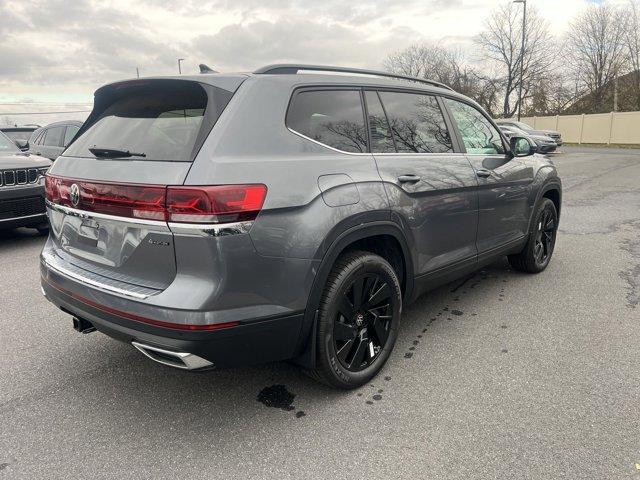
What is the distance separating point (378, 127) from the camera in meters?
3.11

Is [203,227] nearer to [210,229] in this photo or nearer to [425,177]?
[210,229]

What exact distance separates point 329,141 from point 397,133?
27.3 inches

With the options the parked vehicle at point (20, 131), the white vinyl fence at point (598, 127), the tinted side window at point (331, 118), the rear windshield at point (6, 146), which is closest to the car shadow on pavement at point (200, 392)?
the tinted side window at point (331, 118)

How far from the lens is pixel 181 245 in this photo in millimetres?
2213

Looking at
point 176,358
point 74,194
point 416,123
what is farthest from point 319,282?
point 416,123

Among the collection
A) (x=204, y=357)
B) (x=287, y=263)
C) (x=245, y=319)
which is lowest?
(x=204, y=357)

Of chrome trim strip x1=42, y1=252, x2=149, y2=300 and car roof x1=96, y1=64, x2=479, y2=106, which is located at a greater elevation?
car roof x1=96, y1=64, x2=479, y2=106

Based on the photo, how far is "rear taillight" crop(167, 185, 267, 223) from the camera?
2.16 metres

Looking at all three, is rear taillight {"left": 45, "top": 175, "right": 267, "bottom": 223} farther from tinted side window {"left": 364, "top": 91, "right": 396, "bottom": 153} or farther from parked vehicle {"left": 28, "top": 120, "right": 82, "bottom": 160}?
parked vehicle {"left": 28, "top": 120, "right": 82, "bottom": 160}

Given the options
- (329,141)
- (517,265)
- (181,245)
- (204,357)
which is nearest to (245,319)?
(204,357)

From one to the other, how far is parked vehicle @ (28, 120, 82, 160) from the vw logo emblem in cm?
903

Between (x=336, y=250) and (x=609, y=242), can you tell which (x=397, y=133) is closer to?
(x=336, y=250)

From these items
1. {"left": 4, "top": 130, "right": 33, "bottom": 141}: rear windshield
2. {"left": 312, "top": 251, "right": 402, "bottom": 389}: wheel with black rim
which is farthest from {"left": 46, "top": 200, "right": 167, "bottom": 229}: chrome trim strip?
{"left": 4, "top": 130, "right": 33, "bottom": 141}: rear windshield

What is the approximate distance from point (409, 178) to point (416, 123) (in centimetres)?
57
